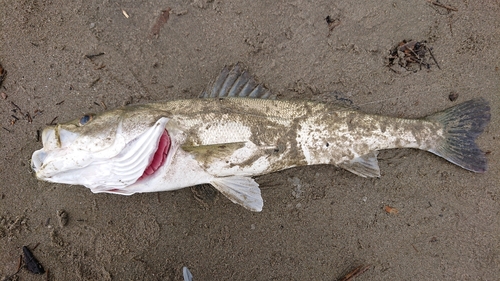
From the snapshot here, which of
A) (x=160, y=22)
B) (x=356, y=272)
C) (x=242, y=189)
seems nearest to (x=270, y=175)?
(x=242, y=189)

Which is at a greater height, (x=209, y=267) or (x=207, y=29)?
(x=207, y=29)

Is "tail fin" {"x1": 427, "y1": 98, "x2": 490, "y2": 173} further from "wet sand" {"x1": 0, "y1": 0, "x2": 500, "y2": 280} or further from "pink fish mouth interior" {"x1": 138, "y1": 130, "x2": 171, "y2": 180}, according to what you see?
"pink fish mouth interior" {"x1": 138, "y1": 130, "x2": 171, "y2": 180}

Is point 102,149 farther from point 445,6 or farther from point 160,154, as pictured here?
point 445,6

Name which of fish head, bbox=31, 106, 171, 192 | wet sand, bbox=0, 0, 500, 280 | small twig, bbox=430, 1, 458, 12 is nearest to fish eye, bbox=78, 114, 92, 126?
fish head, bbox=31, 106, 171, 192

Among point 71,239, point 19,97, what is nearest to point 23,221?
point 71,239

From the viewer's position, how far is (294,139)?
339 centimetres

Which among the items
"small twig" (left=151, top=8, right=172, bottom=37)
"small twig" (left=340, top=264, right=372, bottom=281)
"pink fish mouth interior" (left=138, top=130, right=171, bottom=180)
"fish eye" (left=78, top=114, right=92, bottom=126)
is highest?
"small twig" (left=151, top=8, right=172, bottom=37)

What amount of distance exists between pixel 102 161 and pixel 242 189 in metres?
1.39

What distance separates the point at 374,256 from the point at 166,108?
2.93 metres

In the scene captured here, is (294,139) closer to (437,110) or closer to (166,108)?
(166,108)

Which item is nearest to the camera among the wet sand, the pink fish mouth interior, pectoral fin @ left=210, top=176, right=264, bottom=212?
the pink fish mouth interior

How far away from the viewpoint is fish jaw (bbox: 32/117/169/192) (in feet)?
9.52

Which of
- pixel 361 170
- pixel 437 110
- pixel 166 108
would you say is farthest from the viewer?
pixel 437 110

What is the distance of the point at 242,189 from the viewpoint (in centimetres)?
338
